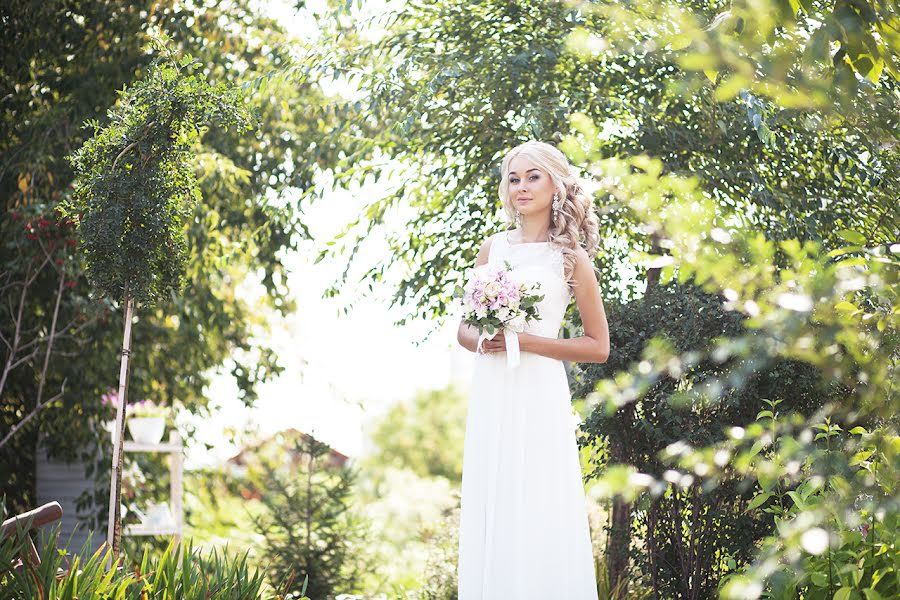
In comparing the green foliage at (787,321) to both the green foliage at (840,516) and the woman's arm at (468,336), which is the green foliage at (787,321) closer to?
the green foliage at (840,516)

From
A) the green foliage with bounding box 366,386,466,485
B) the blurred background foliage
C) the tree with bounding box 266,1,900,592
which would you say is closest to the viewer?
the blurred background foliage

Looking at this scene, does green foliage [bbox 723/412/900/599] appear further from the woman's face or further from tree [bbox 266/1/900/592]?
tree [bbox 266/1/900/592]

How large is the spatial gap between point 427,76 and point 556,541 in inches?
102

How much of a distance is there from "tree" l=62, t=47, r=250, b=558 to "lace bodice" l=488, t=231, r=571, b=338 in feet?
4.68

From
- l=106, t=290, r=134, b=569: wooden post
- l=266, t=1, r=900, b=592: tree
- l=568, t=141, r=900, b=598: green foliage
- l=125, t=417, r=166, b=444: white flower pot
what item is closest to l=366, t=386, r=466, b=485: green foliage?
l=125, t=417, r=166, b=444: white flower pot

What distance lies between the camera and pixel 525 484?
10.6 ft

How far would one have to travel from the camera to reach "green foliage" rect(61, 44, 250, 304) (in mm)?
3977

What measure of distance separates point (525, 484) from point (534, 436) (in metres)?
0.16

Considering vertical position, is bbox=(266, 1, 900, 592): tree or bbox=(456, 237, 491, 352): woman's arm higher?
bbox=(266, 1, 900, 592): tree

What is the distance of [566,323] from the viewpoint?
4891 millimetres

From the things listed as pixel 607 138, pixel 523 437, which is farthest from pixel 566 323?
pixel 523 437

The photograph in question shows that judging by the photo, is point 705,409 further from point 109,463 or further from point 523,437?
point 109,463

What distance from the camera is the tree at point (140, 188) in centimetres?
397

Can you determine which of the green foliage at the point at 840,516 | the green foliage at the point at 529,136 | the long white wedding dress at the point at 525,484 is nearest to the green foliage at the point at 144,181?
the green foliage at the point at 529,136
